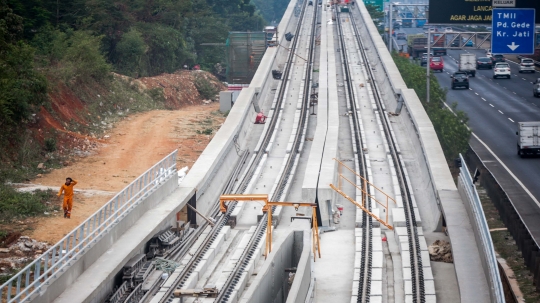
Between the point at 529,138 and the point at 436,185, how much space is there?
16.1m

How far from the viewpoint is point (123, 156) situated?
99.1ft

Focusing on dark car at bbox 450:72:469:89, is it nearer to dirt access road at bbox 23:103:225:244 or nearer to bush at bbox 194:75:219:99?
bush at bbox 194:75:219:99

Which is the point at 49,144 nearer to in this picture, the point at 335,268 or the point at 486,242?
the point at 335,268

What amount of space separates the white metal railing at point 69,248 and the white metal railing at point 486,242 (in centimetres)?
790

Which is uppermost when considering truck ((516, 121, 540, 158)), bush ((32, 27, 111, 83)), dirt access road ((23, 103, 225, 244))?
bush ((32, 27, 111, 83))

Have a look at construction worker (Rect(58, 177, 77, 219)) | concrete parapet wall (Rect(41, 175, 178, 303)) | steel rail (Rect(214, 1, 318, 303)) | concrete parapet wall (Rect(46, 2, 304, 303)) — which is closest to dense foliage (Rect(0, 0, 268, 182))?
construction worker (Rect(58, 177, 77, 219))

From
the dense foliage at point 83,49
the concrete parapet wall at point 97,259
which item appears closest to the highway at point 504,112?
the concrete parapet wall at point 97,259

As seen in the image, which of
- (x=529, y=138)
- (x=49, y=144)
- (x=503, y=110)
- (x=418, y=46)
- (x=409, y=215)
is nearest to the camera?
(x=409, y=215)

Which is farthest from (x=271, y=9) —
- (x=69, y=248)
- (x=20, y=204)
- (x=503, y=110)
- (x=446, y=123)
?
(x=69, y=248)

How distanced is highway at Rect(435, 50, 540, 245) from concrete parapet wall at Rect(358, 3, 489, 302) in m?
4.26

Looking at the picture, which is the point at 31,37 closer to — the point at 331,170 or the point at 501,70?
the point at 331,170

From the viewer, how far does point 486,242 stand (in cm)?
1788

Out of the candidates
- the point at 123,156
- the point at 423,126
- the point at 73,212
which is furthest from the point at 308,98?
the point at 73,212

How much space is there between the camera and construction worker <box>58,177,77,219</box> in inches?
818
